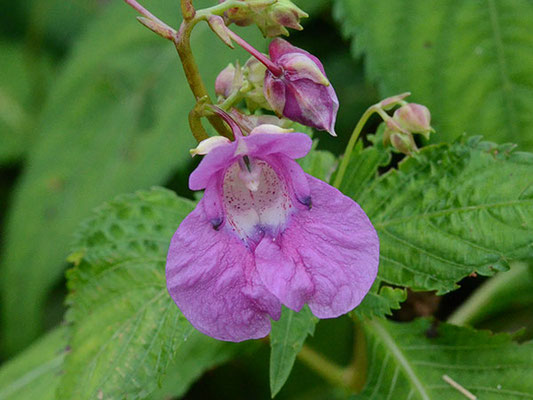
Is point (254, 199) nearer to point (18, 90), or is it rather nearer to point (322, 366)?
point (322, 366)

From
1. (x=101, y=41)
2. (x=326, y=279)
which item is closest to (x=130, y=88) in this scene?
(x=101, y=41)

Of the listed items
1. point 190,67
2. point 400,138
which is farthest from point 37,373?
point 400,138

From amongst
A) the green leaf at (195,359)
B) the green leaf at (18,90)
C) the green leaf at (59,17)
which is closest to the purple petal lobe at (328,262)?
the green leaf at (195,359)

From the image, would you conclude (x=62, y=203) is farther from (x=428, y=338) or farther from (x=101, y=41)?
(x=428, y=338)

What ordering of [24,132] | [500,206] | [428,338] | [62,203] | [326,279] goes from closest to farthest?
[326,279]
[500,206]
[428,338]
[62,203]
[24,132]

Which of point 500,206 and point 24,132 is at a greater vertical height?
point 500,206

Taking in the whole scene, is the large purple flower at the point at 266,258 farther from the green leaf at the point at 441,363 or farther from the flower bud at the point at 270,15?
the green leaf at the point at 441,363

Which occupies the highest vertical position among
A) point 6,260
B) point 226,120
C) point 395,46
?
point 226,120

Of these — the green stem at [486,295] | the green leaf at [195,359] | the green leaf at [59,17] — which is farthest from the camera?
the green leaf at [59,17]
